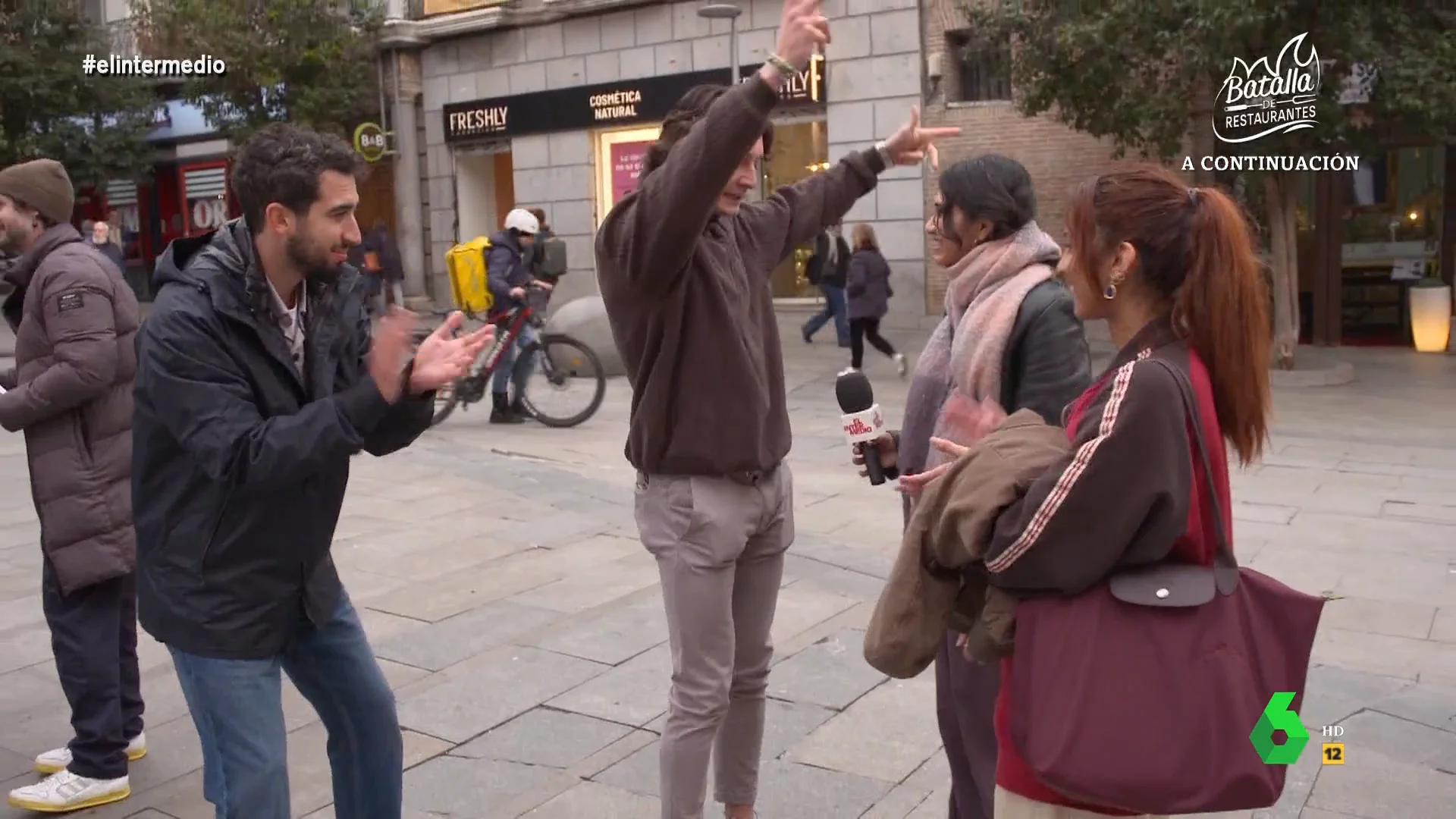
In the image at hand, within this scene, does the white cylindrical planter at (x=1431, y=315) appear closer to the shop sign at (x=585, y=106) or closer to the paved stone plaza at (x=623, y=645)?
the paved stone plaza at (x=623, y=645)

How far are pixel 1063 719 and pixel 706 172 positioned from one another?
1.30 meters

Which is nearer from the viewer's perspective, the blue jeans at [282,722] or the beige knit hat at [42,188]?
the blue jeans at [282,722]

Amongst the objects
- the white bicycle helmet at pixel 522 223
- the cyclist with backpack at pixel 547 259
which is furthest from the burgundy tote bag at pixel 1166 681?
the cyclist with backpack at pixel 547 259

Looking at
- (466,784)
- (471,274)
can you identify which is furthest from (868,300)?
(466,784)

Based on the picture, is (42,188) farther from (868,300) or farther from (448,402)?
(868,300)

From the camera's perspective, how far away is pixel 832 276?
1633 cm

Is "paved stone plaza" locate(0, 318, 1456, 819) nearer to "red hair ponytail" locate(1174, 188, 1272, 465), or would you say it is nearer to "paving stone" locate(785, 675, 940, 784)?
"paving stone" locate(785, 675, 940, 784)

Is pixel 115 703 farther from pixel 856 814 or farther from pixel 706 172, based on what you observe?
pixel 706 172

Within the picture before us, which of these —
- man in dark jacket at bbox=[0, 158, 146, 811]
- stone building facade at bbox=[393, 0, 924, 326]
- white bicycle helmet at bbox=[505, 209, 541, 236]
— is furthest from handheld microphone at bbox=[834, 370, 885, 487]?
stone building facade at bbox=[393, 0, 924, 326]

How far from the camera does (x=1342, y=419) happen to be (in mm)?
11102

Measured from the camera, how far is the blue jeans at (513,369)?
10977mm

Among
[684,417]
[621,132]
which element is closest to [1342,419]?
[684,417]

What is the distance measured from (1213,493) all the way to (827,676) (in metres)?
2.93

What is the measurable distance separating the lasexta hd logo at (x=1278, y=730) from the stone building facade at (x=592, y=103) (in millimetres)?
16333
